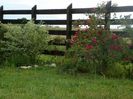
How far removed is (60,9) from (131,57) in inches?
217

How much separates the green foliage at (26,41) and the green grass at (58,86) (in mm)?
2844

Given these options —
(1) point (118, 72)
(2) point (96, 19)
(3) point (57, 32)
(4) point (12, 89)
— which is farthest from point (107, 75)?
(3) point (57, 32)

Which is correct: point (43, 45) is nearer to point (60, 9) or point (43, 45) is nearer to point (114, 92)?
point (60, 9)

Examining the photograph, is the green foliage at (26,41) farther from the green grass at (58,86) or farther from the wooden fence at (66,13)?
the green grass at (58,86)

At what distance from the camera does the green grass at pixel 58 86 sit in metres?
8.77

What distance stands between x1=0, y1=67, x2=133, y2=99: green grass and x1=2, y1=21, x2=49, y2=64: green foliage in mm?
2844

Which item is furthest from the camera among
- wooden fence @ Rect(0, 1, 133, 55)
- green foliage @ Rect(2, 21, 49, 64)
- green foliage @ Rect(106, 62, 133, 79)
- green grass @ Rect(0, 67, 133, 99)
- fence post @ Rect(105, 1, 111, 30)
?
green foliage @ Rect(2, 21, 49, 64)

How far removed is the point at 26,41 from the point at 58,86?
5.95m

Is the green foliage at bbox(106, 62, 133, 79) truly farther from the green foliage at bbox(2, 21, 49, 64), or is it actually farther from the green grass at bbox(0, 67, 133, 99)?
the green foliage at bbox(2, 21, 49, 64)

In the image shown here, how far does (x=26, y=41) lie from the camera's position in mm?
15695

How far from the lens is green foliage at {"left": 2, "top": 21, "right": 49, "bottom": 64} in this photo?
51.0 ft

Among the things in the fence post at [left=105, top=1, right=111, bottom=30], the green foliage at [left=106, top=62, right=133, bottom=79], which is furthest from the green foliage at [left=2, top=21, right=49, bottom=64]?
the green foliage at [left=106, top=62, right=133, bottom=79]

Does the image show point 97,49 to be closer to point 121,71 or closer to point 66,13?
point 121,71

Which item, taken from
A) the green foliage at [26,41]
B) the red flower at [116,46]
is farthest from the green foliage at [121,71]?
the green foliage at [26,41]
